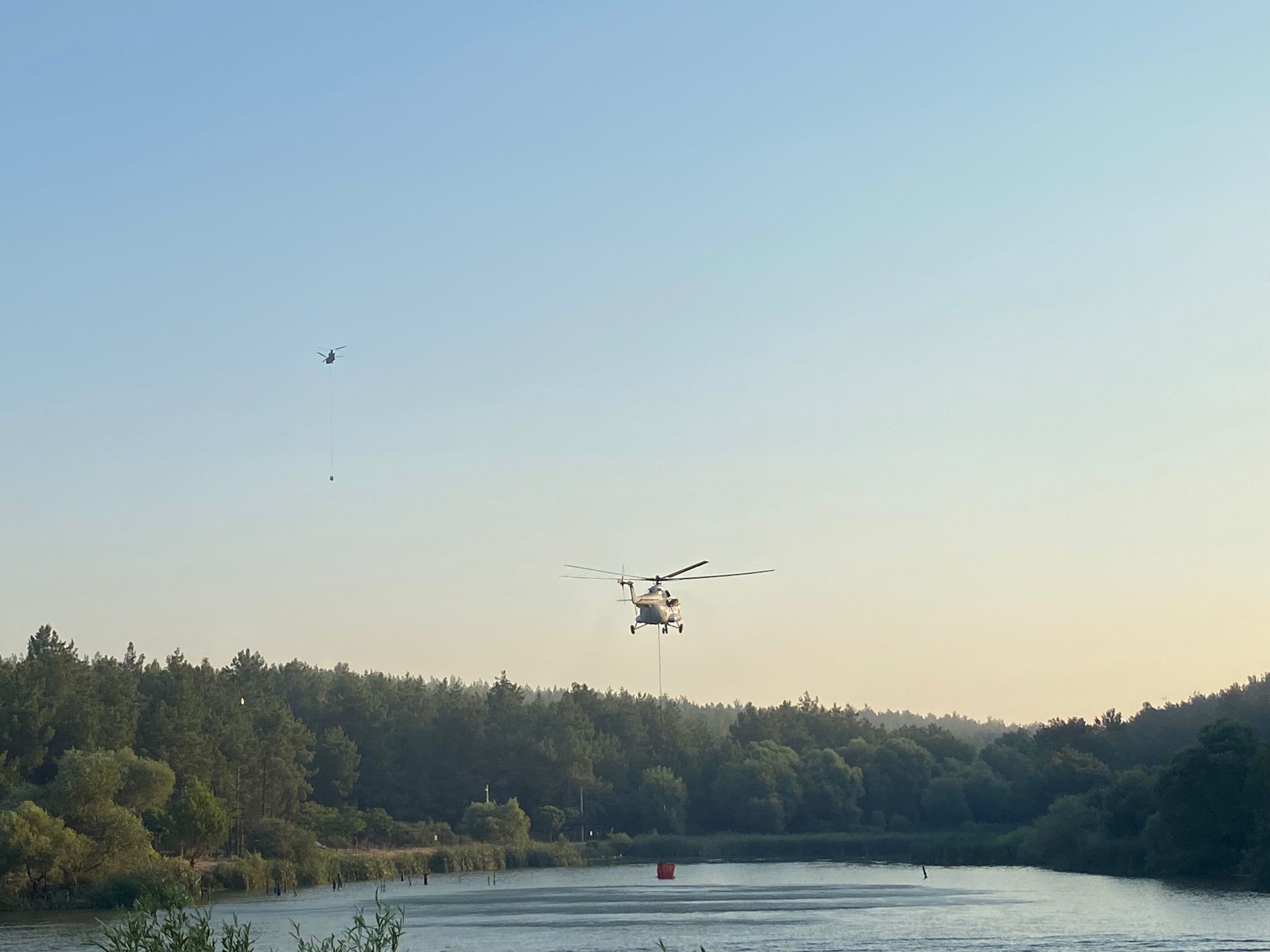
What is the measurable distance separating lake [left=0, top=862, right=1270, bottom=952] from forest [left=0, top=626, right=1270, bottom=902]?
15.2 feet

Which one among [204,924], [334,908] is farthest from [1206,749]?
[204,924]

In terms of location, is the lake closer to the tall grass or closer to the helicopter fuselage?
the tall grass

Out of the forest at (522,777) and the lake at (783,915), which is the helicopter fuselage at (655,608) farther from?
the forest at (522,777)

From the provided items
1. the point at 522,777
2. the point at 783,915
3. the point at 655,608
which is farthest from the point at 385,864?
the point at 655,608

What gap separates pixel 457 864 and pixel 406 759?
27.1m

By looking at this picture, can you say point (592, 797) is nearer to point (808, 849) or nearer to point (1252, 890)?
point (808, 849)

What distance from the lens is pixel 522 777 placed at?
14412 cm

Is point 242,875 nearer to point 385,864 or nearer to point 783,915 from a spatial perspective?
point 385,864

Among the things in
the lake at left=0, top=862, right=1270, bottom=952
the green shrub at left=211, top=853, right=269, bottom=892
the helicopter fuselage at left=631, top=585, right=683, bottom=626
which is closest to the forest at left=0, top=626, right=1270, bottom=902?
the green shrub at left=211, top=853, right=269, bottom=892

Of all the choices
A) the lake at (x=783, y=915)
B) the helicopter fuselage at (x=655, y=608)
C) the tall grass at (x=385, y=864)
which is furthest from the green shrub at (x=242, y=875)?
the helicopter fuselage at (x=655, y=608)

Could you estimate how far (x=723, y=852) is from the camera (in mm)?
139000

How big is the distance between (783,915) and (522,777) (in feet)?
254

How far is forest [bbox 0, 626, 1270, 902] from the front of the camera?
268 feet

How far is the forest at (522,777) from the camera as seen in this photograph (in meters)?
81.8
